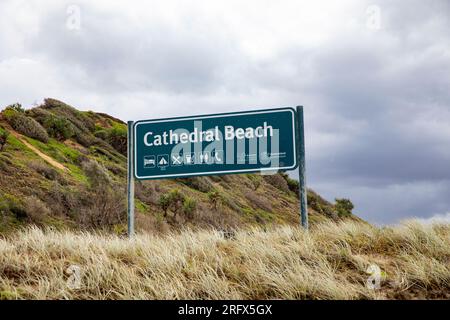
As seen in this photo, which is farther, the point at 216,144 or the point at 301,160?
the point at 216,144

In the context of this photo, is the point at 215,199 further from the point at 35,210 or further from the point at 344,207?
the point at 344,207

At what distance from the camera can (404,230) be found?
688cm

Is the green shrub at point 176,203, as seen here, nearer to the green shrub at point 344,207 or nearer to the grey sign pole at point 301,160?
the grey sign pole at point 301,160

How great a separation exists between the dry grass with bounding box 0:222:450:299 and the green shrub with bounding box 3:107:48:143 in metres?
27.4

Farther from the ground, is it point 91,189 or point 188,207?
point 91,189

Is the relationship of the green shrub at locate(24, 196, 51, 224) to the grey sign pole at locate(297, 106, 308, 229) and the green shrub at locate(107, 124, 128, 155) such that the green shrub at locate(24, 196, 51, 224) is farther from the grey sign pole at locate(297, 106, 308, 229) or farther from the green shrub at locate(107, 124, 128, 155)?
the green shrub at locate(107, 124, 128, 155)

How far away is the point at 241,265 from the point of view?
19.0 feet

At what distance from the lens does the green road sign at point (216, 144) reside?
8.05 m

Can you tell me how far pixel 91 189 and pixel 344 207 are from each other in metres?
29.1

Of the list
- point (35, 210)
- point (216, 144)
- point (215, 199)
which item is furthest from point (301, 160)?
point (215, 199)

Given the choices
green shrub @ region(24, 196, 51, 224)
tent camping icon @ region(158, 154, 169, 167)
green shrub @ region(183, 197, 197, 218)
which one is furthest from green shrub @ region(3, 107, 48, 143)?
tent camping icon @ region(158, 154, 169, 167)

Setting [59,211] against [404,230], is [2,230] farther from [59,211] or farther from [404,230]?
[404,230]

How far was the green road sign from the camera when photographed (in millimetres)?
8047

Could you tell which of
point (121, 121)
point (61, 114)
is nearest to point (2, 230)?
point (61, 114)
